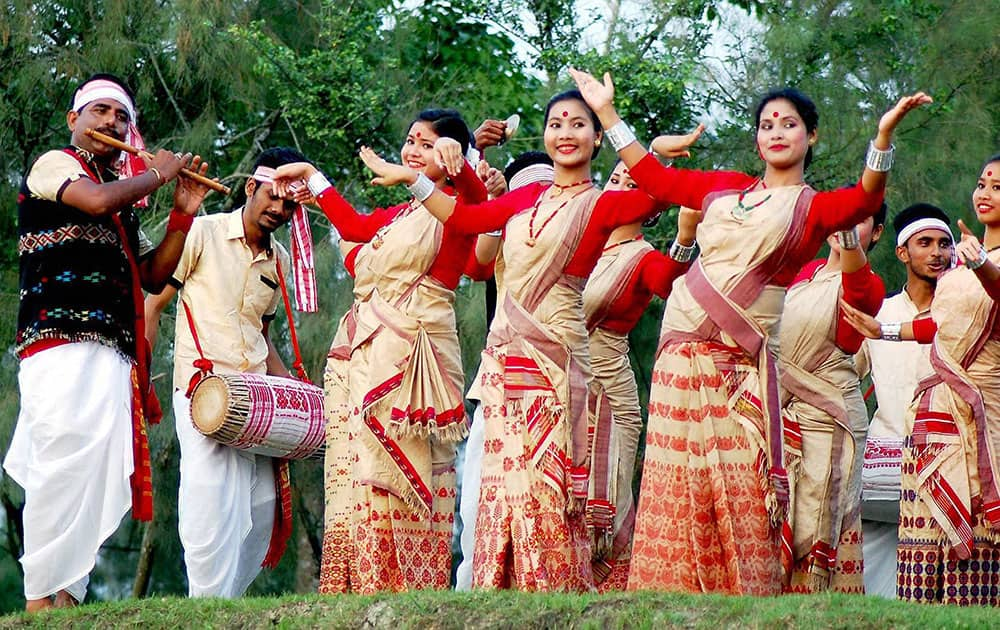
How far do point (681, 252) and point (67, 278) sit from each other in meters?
2.82

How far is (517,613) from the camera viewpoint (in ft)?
23.4

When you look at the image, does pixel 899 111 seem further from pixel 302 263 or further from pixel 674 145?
pixel 302 263

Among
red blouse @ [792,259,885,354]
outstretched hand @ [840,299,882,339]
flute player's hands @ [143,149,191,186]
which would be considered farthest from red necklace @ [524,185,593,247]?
flute player's hands @ [143,149,191,186]

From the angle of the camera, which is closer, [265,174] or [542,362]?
[542,362]

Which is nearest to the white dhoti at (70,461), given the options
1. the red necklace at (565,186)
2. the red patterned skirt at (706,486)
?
the red necklace at (565,186)

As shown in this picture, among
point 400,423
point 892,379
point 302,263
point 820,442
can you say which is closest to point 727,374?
point 820,442

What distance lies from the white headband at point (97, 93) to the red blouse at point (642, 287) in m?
2.62

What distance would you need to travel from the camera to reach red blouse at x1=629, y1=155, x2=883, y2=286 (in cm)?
750

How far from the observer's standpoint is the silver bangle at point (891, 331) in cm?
876

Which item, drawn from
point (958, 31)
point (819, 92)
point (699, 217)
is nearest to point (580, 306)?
point (699, 217)

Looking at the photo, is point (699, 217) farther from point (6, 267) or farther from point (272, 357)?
point (6, 267)

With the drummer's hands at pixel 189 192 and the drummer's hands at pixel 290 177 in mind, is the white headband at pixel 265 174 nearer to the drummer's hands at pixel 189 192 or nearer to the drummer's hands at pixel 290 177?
the drummer's hands at pixel 290 177

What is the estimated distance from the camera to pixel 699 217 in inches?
332

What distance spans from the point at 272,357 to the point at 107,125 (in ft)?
5.68
